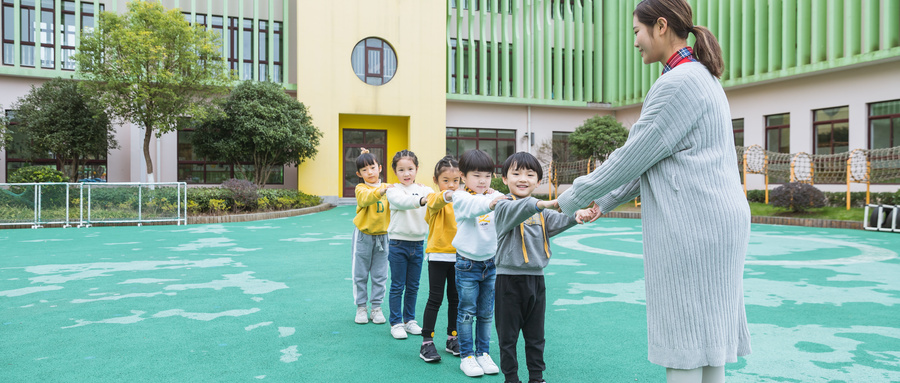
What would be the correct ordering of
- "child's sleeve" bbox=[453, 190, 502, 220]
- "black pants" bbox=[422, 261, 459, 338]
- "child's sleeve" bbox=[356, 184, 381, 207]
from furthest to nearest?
"child's sleeve" bbox=[356, 184, 381, 207], "black pants" bbox=[422, 261, 459, 338], "child's sleeve" bbox=[453, 190, 502, 220]

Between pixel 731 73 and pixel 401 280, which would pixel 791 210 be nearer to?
pixel 731 73

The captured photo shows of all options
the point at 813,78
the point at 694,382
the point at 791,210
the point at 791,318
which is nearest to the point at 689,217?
the point at 694,382

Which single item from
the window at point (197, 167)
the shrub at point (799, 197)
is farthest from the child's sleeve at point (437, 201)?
the window at point (197, 167)

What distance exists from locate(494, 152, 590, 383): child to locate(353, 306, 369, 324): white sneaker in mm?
1695

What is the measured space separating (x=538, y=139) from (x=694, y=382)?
79.6 feet

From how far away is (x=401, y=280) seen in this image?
3.98 metres

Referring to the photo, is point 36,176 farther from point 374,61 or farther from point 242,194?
point 374,61

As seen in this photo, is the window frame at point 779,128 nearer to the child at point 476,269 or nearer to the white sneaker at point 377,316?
the white sneaker at point 377,316

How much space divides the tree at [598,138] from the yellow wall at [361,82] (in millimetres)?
5318

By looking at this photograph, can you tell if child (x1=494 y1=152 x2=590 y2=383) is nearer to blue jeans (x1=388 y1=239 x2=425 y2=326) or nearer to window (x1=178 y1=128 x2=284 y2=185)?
blue jeans (x1=388 y1=239 x2=425 y2=326)

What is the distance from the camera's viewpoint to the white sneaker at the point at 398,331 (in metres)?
3.91

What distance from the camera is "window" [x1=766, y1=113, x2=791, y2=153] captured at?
1977 cm

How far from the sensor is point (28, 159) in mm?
19219

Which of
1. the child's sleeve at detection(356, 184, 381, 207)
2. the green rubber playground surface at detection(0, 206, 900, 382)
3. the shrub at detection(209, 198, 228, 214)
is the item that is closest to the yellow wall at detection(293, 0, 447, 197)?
the shrub at detection(209, 198, 228, 214)
